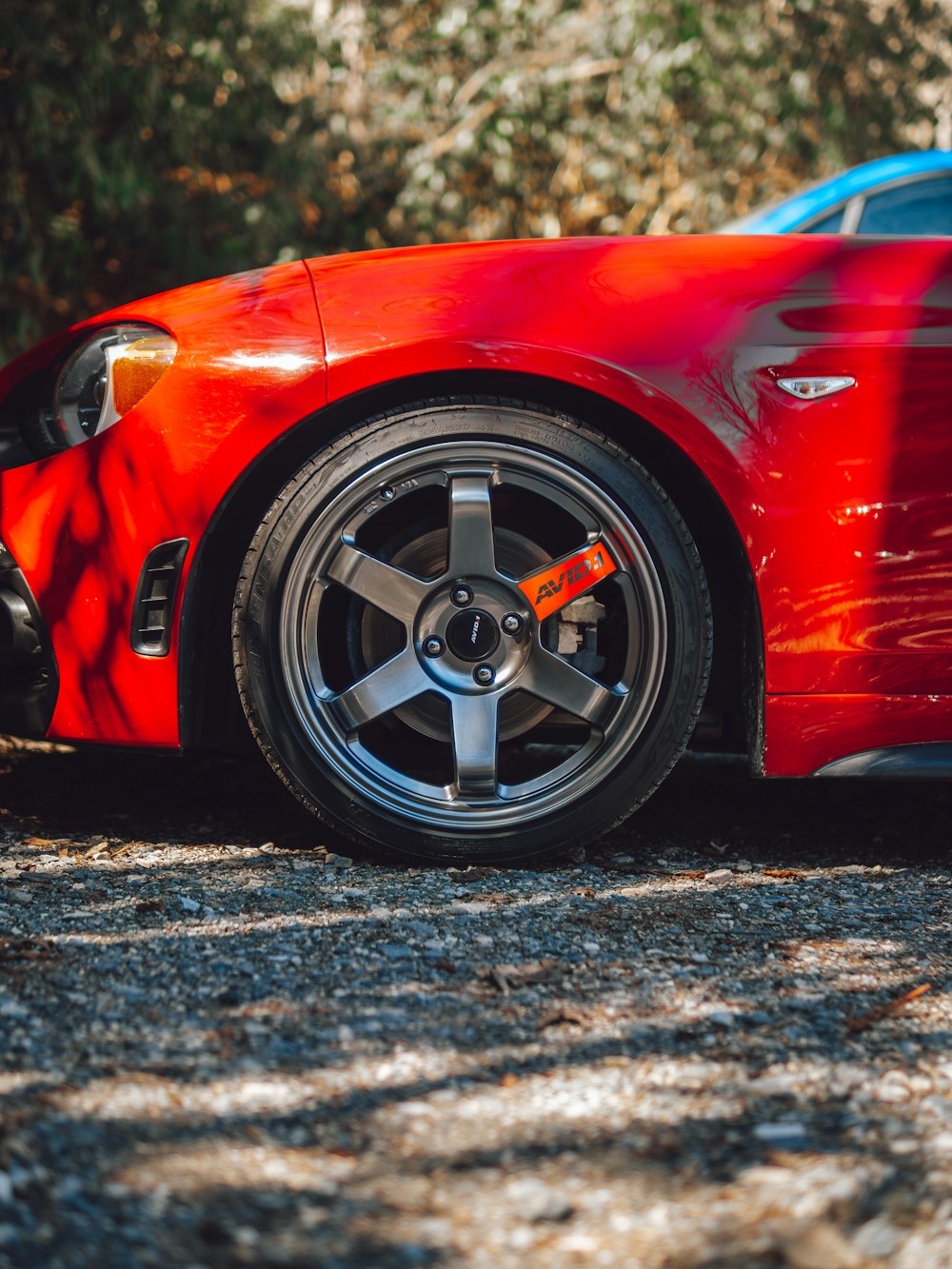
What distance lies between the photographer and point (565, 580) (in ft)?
7.59

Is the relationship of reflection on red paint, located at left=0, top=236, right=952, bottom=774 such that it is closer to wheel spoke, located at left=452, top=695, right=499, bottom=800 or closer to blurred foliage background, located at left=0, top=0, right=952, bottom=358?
wheel spoke, located at left=452, top=695, right=499, bottom=800

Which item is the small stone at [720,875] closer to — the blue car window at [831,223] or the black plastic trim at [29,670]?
the black plastic trim at [29,670]

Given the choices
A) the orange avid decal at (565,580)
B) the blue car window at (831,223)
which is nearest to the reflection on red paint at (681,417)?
the orange avid decal at (565,580)

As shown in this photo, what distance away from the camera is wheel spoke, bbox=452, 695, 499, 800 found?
2.32 m

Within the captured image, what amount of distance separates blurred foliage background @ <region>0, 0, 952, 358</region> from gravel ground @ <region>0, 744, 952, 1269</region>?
18.1 feet

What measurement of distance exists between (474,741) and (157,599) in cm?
66

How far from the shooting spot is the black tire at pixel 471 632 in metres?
2.29

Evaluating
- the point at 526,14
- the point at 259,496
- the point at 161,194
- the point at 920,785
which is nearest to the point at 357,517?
the point at 259,496

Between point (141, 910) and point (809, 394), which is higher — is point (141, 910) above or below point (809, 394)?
below

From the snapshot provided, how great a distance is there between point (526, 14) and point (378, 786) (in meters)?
7.86

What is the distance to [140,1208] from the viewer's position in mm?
1168

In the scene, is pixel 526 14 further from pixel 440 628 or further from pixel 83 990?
pixel 83 990

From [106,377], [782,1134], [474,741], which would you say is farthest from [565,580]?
[782,1134]

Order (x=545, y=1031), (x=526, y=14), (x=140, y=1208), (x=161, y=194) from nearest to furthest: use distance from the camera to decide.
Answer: (x=140, y=1208)
(x=545, y=1031)
(x=161, y=194)
(x=526, y=14)
